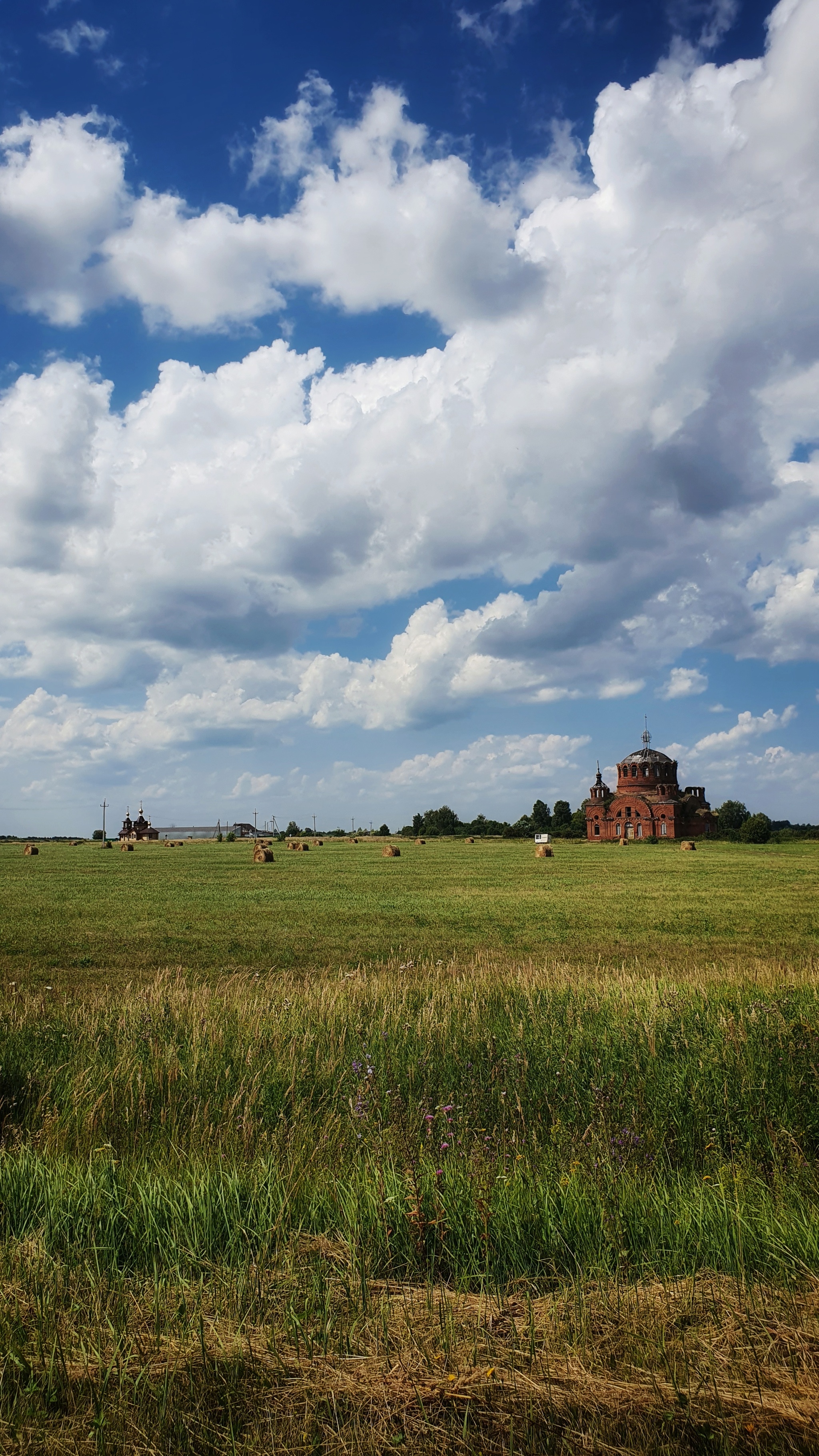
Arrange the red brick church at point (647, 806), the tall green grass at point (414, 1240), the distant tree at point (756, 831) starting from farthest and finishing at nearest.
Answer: the red brick church at point (647, 806)
the distant tree at point (756, 831)
the tall green grass at point (414, 1240)

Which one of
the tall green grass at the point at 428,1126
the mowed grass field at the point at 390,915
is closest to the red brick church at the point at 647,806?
the mowed grass field at the point at 390,915

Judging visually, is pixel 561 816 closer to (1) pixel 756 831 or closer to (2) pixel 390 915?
(1) pixel 756 831

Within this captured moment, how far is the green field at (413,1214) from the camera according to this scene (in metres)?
3.13

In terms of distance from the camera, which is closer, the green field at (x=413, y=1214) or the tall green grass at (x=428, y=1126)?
the green field at (x=413, y=1214)

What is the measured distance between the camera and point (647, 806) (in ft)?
414

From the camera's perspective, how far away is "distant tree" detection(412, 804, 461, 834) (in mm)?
138125

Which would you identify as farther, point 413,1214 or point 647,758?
point 647,758

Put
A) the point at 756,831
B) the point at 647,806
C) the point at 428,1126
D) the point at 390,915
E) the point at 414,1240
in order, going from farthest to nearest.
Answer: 1. the point at 647,806
2. the point at 756,831
3. the point at 390,915
4. the point at 428,1126
5. the point at 414,1240

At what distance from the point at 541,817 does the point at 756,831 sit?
49.2 metres

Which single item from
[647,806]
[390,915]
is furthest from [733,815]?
[390,915]

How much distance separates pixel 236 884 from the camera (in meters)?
37.3

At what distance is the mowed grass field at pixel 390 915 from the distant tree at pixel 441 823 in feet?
276

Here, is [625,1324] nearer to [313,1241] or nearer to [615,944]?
[313,1241]

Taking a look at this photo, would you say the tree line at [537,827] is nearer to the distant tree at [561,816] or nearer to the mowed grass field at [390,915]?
the distant tree at [561,816]
